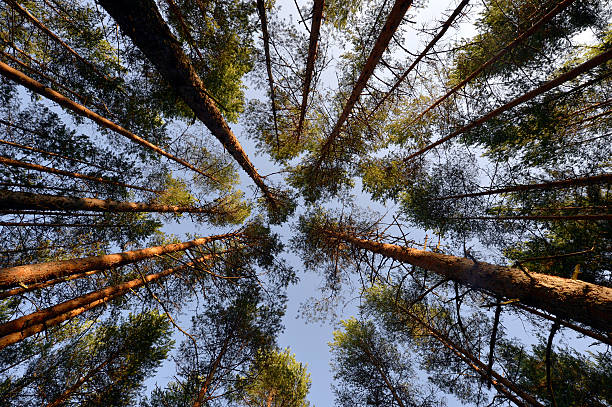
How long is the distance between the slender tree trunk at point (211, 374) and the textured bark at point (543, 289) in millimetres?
6406

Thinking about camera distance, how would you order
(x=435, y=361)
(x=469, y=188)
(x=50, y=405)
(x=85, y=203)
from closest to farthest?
(x=85, y=203)
(x=50, y=405)
(x=469, y=188)
(x=435, y=361)

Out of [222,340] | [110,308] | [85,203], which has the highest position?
[85,203]

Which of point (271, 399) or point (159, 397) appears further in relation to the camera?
point (271, 399)

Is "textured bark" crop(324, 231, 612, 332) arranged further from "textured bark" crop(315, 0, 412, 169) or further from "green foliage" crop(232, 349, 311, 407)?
"green foliage" crop(232, 349, 311, 407)

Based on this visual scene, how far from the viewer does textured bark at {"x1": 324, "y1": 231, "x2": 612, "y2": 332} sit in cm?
177

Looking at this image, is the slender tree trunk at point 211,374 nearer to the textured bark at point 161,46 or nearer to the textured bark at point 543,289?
the textured bark at point 543,289

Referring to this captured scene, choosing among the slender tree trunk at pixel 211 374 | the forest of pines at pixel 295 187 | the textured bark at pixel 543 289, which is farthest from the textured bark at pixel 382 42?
the slender tree trunk at pixel 211 374

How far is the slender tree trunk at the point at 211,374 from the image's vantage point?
5052 mm

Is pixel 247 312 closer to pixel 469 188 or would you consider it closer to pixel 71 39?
pixel 469 188

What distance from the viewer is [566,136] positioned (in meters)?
4.71

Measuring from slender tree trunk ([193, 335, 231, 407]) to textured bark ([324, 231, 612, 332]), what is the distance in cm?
641

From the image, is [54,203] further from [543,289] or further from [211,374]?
[543,289]

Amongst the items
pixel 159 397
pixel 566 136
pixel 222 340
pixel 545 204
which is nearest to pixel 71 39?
pixel 222 340

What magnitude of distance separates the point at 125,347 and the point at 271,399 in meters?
5.30
